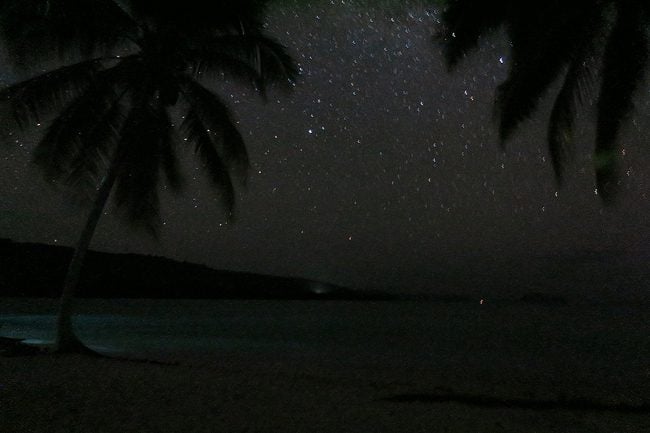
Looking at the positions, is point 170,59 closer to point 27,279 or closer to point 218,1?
point 218,1

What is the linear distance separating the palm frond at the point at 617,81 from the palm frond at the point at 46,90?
7.52 m

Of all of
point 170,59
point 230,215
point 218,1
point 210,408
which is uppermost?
point 218,1

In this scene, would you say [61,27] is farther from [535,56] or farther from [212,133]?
[535,56]

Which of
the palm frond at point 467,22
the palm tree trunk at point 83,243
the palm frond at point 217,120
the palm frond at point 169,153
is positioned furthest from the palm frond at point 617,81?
the palm tree trunk at point 83,243

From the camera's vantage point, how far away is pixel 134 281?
238ft

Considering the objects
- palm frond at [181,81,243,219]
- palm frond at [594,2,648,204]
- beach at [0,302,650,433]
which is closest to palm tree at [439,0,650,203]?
palm frond at [594,2,648,204]

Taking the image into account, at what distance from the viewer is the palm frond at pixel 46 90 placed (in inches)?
388

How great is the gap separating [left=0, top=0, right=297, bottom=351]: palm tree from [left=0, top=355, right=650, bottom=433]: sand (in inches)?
110

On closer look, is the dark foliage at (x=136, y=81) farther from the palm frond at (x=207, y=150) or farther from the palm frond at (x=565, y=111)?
the palm frond at (x=565, y=111)

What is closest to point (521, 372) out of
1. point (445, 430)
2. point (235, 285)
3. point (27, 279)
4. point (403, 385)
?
point (403, 385)

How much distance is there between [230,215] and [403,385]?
410 cm

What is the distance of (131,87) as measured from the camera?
428 inches

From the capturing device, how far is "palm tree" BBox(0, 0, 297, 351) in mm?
10055

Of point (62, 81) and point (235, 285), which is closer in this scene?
point (62, 81)
